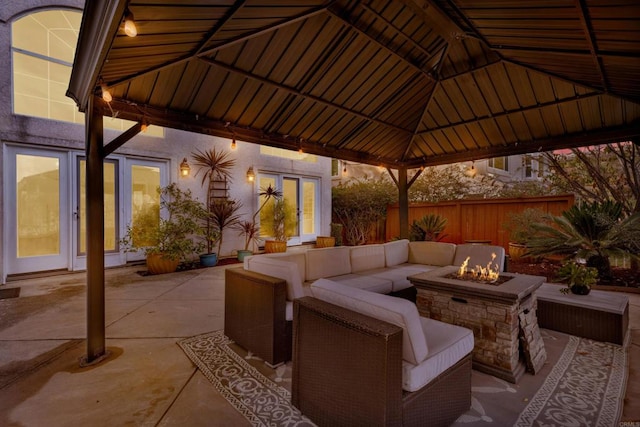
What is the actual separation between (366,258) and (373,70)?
→ 2.55 m

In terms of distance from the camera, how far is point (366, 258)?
14.0 feet

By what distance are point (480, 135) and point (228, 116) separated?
13.6 feet

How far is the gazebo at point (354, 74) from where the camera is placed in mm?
2152

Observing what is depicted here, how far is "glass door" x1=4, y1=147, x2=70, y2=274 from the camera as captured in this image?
5.05 metres

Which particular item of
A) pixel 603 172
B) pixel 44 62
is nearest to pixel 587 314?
pixel 603 172

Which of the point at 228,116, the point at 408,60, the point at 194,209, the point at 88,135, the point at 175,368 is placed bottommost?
the point at 175,368

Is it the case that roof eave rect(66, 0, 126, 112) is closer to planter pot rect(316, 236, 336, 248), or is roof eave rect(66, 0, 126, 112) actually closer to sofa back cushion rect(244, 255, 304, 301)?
sofa back cushion rect(244, 255, 304, 301)

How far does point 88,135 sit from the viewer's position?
2.56 meters

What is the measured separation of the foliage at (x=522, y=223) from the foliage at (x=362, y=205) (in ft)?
13.0

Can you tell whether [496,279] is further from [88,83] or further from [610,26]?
[88,83]

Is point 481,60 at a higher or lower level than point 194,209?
higher

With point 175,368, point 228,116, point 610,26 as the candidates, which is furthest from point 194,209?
point 610,26

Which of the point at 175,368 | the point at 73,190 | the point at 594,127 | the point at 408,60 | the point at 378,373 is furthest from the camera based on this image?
the point at 73,190

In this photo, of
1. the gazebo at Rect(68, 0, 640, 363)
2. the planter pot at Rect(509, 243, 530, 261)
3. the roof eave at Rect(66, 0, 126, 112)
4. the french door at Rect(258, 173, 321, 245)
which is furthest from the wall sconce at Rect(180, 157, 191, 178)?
the planter pot at Rect(509, 243, 530, 261)
